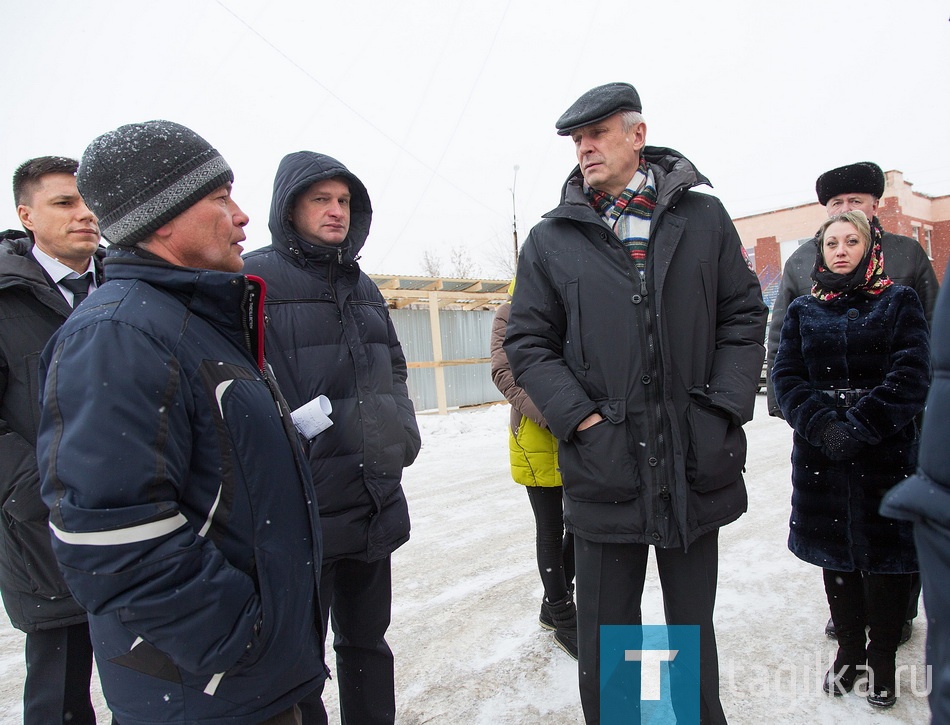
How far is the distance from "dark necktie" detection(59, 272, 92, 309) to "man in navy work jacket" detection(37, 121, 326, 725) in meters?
1.21

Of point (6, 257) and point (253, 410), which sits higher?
point (6, 257)

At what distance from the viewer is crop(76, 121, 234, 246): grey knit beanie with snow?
1.56 metres

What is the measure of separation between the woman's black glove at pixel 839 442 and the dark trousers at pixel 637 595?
2.60 feet

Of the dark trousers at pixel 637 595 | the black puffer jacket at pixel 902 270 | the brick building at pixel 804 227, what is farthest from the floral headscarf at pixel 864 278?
the brick building at pixel 804 227

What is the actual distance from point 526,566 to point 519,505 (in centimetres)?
138

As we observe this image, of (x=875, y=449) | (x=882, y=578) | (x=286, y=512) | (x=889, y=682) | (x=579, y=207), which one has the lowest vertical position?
(x=889, y=682)

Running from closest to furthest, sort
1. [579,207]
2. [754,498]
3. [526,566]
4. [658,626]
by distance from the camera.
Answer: [579,207]
[658,626]
[526,566]
[754,498]

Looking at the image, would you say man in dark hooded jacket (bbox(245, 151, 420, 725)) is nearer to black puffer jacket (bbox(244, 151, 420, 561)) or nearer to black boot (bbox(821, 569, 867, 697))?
black puffer jacket (bbox(244, 151, 420, 561))

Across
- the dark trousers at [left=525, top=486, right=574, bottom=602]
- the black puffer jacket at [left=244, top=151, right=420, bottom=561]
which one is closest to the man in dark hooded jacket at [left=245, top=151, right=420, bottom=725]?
the black puffer jacket at [left=244, top=151, right=420, bottom=561]

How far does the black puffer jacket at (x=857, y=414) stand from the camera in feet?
8.70

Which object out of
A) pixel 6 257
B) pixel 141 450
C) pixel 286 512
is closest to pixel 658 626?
pixel 286 512

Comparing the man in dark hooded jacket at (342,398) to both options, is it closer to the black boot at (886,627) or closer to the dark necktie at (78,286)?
the dark necktie at (78,286)

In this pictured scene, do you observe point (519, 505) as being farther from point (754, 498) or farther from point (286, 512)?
point (286, 512)

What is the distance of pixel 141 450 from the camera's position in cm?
131
